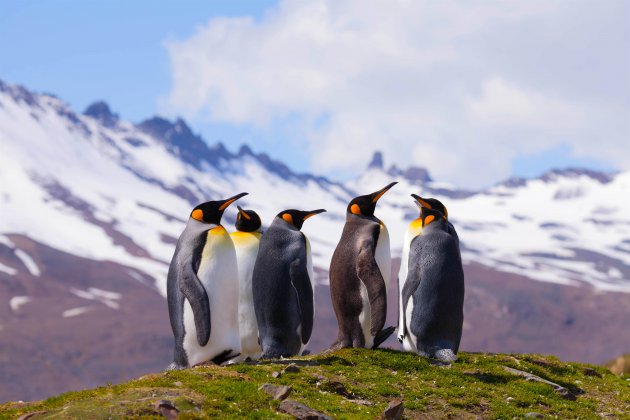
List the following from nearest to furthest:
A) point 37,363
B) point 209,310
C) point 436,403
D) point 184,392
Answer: point 184,392 < point 436,403 < point 209,310 < point 37,363

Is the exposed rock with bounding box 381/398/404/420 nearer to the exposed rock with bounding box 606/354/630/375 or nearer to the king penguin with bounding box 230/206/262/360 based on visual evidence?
the king penguin with bounding box 230/206/262/360

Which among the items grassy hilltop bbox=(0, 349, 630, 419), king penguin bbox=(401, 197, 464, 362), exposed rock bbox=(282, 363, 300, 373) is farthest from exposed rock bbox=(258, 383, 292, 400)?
king penguin bbox=(401, 197, 464, 362)

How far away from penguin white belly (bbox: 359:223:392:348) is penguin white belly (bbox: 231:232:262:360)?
84.0 inches

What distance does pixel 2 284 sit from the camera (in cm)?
17175

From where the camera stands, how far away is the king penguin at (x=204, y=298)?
576 inches

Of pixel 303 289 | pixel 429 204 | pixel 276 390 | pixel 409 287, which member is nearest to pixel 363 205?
pixel 429 204

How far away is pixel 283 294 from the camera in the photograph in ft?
53.1

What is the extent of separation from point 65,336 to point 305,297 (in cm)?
14734

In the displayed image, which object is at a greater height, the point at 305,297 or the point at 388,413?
the point at 305,297

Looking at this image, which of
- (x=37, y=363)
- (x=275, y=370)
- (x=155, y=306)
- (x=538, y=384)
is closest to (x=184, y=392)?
(x=275, y=370)

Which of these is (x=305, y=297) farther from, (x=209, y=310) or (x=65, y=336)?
(x=65, y=336)

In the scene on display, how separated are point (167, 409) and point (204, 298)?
11.8 ft

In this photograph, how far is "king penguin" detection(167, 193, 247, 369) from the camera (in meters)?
14.6

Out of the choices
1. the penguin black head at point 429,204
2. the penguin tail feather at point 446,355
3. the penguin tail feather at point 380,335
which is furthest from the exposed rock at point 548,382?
the penguin black head at point 429,204
